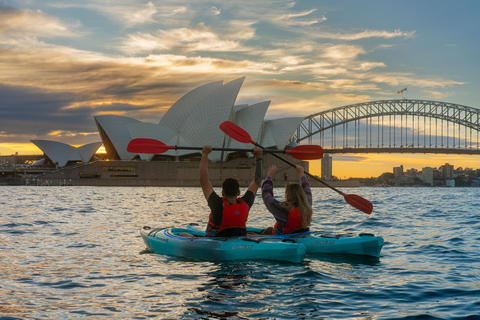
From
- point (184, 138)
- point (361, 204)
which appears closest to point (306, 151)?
point (361, 204)

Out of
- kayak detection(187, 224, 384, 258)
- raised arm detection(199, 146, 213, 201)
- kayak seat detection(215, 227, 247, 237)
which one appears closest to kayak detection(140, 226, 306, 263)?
kayak seat detection(215, 227, 247, 237)

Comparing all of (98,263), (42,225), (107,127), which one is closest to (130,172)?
(107,127)

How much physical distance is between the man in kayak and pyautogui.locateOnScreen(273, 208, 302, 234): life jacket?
0.76m

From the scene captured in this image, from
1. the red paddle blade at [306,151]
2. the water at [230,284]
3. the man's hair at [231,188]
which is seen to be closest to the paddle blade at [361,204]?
the water at [230,284]

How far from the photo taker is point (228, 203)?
7574 millimetres

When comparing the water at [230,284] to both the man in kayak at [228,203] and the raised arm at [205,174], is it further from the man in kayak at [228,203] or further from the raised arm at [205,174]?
the raised arm at [205,174]

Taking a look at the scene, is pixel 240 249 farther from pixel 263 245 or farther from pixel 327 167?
pixel 327 167

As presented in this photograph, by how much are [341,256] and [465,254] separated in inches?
109

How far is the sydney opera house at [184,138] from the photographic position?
69125 millimetres

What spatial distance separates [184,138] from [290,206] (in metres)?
65.6

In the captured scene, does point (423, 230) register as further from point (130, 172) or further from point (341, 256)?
point (130, 172)

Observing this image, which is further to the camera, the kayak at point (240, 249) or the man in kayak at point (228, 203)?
the kayak at point (240, 249)

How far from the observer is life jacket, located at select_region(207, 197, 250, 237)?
25.2 feet

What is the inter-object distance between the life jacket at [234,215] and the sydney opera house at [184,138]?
60.4 metres
